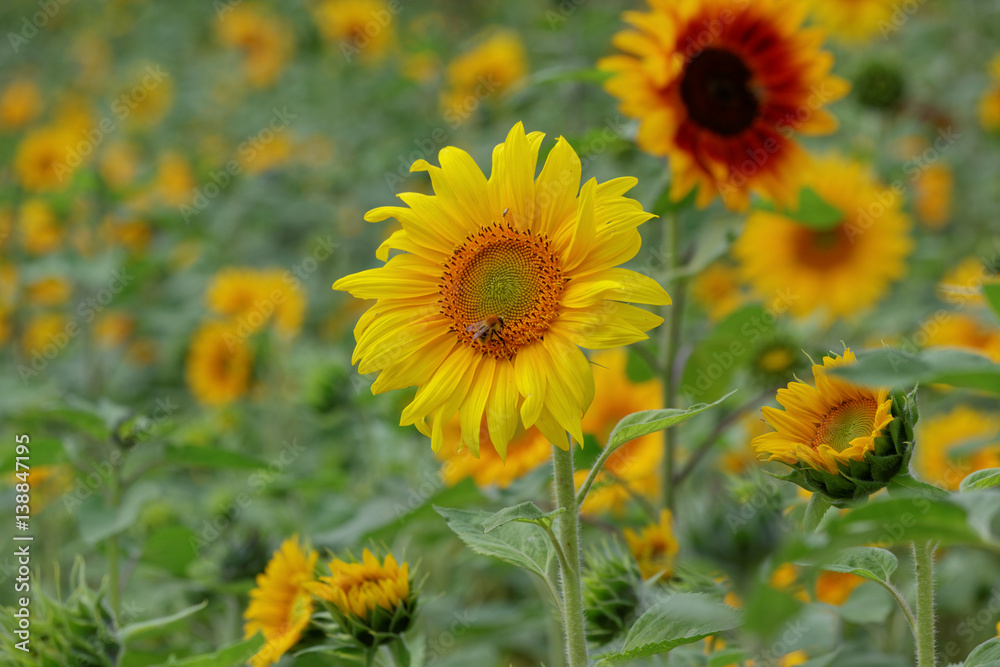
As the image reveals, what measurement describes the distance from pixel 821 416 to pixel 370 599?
608 millimetres

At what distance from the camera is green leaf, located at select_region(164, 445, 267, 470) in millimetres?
1510

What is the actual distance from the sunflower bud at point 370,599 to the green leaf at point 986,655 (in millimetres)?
666

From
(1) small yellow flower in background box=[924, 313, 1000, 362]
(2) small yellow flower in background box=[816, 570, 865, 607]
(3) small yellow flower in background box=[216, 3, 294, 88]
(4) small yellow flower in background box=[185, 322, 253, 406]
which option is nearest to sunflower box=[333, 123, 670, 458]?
(2) small yellow flower in background box=[816, 570, 865, 607]

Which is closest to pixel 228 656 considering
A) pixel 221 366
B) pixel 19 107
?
pixel 221 366

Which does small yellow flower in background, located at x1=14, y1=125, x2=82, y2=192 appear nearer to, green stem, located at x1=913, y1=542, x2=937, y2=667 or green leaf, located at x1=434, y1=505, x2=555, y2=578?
green leaf, located at x1=434, y1=505, x2=555, y2=578

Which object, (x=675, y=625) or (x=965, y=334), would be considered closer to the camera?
(x=675, y=625)

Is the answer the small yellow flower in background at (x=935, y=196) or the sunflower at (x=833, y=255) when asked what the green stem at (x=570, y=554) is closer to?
the sunflower at (x=833, y=255)

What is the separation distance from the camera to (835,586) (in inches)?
59.6

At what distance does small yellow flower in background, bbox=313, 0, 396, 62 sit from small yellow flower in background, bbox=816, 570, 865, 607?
327cm

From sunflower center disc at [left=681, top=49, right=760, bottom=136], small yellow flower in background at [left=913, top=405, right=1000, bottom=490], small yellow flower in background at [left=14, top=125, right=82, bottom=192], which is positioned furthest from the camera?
small yellow flower in background at [left=14, top=125, right=82, bottom=192]

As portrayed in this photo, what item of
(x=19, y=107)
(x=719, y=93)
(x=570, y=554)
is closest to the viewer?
(x=570, y=554)

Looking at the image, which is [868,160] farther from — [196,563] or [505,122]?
[196,563]

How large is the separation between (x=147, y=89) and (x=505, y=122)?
7.77ft

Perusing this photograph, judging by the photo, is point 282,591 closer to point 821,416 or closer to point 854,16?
point 821,416
